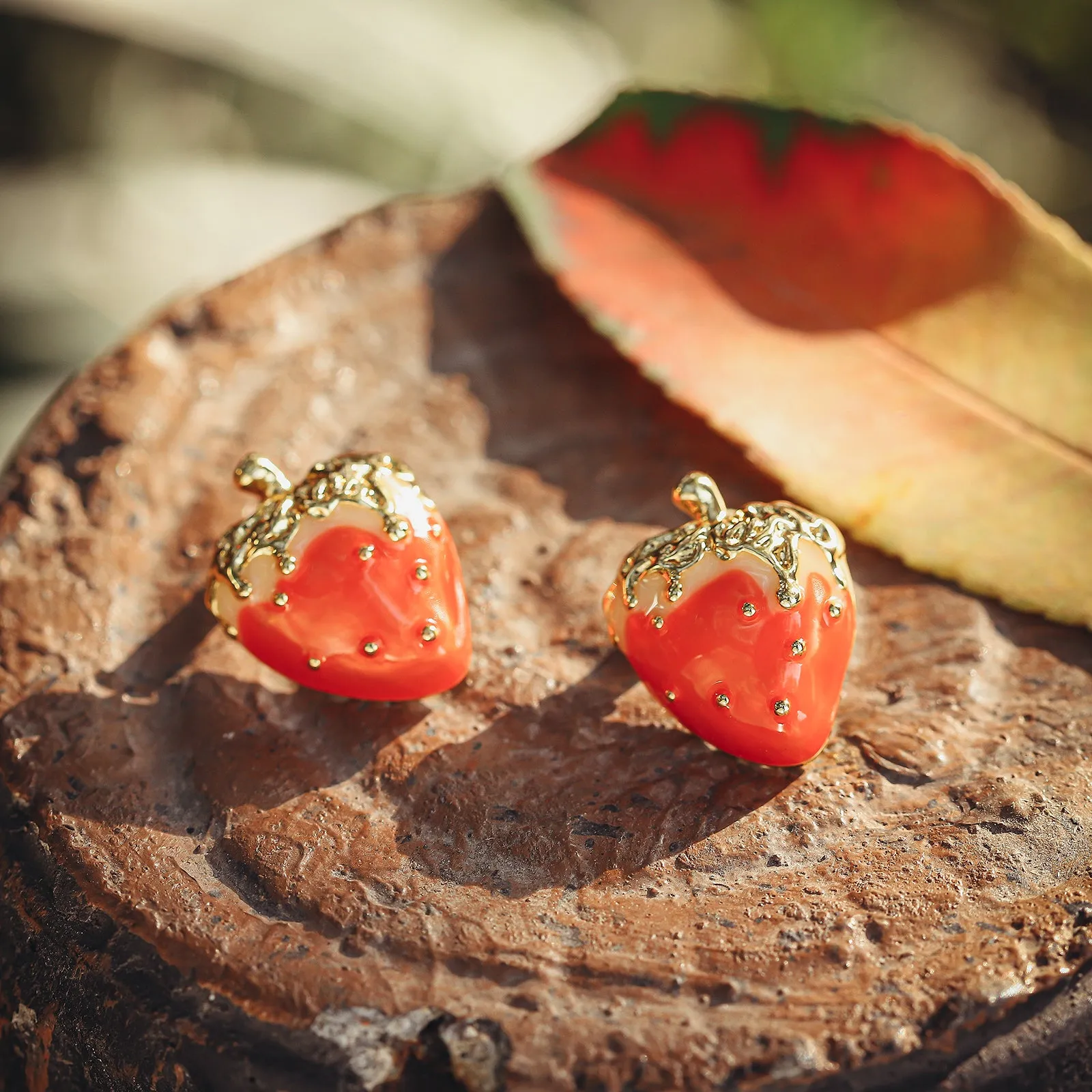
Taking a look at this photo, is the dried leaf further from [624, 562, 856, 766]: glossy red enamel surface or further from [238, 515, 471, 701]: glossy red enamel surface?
[238, 515, 471, 701]: glossy red enamel surface

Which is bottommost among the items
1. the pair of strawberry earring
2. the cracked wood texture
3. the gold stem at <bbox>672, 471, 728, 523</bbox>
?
the cracked wood texture

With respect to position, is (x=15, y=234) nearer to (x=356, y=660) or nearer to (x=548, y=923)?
(x=356, y=660)

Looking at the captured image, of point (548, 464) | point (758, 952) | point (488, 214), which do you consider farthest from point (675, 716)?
point (488, 214)

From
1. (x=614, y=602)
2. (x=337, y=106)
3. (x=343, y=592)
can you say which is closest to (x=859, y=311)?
(x=614, y=602)

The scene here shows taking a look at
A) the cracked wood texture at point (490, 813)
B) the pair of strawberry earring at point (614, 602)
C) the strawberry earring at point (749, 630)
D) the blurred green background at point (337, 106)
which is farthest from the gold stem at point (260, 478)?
the blurred green background at point (337, 106)

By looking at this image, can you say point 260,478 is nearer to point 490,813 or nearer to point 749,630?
point 490,813

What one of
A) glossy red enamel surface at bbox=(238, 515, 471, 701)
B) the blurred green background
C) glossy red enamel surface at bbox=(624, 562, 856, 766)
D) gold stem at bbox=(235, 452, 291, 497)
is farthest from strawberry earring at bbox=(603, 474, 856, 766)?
the blurred green background

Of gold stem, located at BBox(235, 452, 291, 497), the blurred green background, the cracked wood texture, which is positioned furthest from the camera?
the blurred green background

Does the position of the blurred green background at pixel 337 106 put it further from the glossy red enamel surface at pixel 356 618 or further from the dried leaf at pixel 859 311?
the glossy red enamel surface at pixel 356 618
